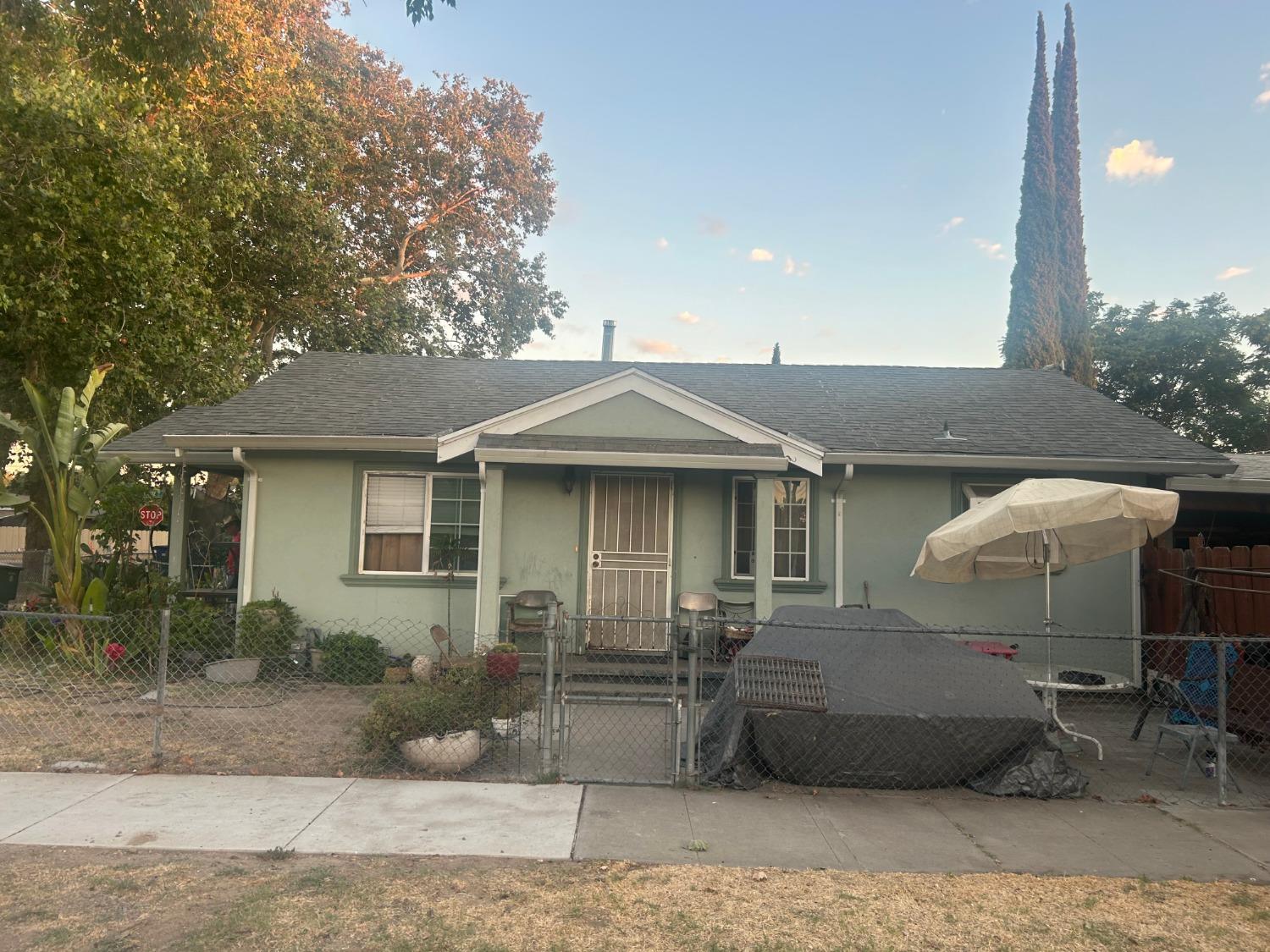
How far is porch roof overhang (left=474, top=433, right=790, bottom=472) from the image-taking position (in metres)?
9.48

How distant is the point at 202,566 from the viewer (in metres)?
13.1

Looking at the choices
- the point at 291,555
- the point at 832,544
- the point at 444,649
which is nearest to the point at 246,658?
the point at 291,555

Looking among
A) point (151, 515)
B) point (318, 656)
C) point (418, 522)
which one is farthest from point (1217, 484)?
point (151, 515)

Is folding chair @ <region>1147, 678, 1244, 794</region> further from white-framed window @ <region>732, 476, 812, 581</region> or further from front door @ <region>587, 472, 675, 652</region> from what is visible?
front door @ <region>587, 472, 675, 652</region>

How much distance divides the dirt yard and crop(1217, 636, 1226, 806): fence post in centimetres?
167

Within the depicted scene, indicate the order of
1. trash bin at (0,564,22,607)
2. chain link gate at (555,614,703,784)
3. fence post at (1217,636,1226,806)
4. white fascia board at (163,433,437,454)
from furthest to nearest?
trash bin at (0,564,22,607), white fascia board at (163,433,437,454), chain link gate at (555,614,703,784), fence post at (1217,636,1226,806)

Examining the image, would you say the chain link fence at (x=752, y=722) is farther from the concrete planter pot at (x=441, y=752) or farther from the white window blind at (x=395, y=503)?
the white window blind at (x=395, y=503)

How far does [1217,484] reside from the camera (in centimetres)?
1046

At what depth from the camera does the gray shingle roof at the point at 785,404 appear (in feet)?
35.6

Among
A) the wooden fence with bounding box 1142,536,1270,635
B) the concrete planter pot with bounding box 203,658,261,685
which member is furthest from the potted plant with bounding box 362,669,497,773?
the wooden fence with bounding box 1142,536,1270,635

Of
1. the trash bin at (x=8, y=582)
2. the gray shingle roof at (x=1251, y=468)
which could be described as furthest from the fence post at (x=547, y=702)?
the trash bin at (x=8, y=582)

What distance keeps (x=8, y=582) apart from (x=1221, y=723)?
1819 centimetres

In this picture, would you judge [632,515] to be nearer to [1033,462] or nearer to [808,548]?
[808,548]

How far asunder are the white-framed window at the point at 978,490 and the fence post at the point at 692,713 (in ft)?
19.5
